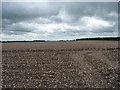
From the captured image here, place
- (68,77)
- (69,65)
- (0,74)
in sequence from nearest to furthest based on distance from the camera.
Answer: (68,77) < (0,74) < (69,65)

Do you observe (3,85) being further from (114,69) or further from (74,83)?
(114,69)

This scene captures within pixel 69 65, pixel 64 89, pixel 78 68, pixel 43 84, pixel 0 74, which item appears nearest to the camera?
pixel 64 89

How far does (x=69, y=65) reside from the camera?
3366cm

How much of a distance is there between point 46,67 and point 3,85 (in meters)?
9.58

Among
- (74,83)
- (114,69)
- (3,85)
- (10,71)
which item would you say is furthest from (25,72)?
(114,69)

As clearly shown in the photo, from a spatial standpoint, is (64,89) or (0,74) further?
(0,74)

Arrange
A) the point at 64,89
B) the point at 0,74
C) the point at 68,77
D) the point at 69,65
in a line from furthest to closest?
the point at 69,65 → the point at 0,74 → the point at 68,77 → the point at 64,89

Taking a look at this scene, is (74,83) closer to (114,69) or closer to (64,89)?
(64,89)

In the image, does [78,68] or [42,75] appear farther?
[78,68]

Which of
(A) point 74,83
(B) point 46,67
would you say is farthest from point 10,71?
(A) point 74,83

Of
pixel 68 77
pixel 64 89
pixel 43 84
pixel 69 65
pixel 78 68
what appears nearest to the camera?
pixel 64 89

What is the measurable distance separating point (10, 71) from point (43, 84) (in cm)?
810

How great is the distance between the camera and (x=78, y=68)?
31375 millimetres

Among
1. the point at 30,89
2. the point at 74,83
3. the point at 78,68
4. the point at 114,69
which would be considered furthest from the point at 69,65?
the point at 30,89
